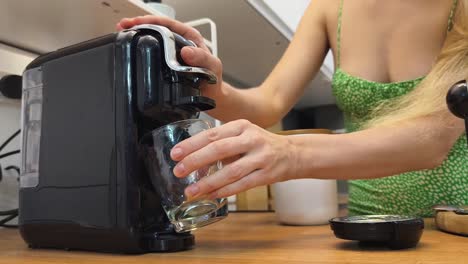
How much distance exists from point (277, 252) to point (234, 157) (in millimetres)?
115

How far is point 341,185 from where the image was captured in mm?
2115

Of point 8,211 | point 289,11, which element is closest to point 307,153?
point 8,211

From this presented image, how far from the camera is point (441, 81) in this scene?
0.69m

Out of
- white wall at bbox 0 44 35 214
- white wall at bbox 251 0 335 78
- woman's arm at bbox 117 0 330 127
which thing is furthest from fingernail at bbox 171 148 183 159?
white wall at bbox 251 0 335 78

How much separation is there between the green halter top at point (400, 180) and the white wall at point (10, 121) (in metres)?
0.66

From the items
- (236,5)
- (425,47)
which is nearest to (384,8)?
(425,47)

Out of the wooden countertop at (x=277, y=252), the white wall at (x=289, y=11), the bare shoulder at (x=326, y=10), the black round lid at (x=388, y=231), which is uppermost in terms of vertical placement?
the white wall at (x=289, y=11)

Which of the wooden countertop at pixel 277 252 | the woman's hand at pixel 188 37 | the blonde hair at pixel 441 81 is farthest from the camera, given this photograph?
the blonde hair at pixel 441 81

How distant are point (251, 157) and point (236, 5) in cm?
70

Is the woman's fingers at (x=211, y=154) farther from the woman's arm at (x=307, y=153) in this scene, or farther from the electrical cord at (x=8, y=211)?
the electrical cord at (x=8, y=211)

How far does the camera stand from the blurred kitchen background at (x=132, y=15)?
32.3 inches

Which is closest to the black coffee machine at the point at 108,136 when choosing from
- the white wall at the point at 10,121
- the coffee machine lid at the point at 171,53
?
the coffee machine lid at the point at 171,53

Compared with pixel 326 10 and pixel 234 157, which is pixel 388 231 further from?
pixel 326 10

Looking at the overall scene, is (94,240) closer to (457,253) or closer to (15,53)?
(457,253)
